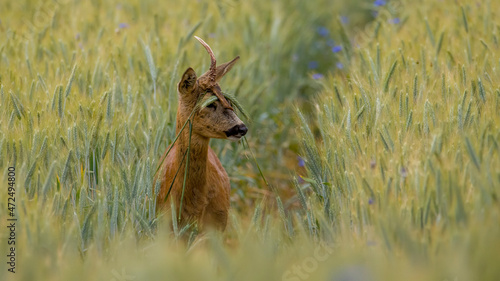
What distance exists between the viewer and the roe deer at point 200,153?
428cm

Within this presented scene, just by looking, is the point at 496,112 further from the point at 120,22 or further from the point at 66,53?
the point at 120,22

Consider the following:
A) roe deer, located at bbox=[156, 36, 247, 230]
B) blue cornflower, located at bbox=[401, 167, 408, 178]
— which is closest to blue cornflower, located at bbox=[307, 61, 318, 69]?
roe deer, located at bbox=[156, 36, 247, 230]

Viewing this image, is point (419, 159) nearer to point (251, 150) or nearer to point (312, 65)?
point (251, 150)

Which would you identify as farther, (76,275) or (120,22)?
(120,22)

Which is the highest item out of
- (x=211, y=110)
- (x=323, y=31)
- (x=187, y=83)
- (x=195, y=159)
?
(x=323, y=31)

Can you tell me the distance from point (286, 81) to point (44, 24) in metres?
2.99

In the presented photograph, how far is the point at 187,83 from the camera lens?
4.29m

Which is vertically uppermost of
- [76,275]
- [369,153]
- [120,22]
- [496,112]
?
[120,22]

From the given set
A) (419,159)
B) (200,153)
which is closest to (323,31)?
(200,153)

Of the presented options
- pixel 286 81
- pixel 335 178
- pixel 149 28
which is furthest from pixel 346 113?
pixel 286 81

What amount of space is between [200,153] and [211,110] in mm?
313

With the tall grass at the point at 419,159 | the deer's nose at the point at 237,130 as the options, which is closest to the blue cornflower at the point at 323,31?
the tall grass at the point at 419,159

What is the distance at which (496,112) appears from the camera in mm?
3924

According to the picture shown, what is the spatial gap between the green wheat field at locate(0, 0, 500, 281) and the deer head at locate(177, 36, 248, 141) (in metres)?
0.21
